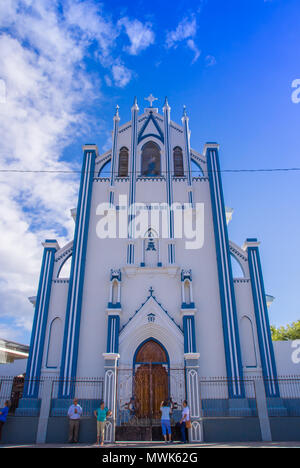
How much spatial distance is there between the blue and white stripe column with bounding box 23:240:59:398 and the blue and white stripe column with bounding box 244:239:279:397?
9499 millimetres

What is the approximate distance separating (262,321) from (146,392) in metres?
5.97

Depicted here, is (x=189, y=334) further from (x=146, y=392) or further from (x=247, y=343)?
(x=146, y=392)

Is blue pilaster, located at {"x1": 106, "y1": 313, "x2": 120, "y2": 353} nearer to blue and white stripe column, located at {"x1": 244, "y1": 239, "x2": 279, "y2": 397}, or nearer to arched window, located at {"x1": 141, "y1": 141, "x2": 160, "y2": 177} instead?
blue and white stripe column, located at {"x1": 244, "y1": 239, "x2": 279, "y2": 397}

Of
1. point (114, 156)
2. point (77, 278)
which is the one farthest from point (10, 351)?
point (114, 156)

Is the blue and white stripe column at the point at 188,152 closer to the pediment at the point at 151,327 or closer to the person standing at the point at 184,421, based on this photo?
the pediment at the point at 151,327

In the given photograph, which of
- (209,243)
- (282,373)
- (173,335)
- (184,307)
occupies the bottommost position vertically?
(282,373)

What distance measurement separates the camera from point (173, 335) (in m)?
15.9

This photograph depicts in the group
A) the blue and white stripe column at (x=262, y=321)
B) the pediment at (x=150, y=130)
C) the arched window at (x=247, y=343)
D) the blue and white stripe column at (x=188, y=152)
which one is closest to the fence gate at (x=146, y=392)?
the arched window at (x=247, y=343)

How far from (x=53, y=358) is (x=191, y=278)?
7.18 m

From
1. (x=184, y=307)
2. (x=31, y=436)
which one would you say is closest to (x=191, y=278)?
(x=184, y=307)

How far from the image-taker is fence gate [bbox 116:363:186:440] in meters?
14.3

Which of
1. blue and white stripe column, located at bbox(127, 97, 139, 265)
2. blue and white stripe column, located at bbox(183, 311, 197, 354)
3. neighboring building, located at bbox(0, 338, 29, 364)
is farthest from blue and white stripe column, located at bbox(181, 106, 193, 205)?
neighboring building, located at bbox(0, 338, 29, 364)
